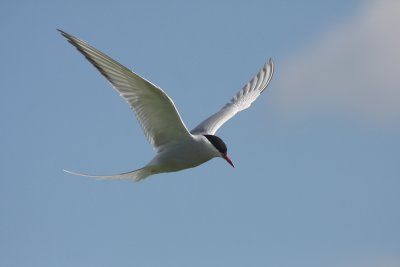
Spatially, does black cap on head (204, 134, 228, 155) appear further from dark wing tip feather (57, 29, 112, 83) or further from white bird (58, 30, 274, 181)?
dark wing tip feather (57, 29, 112, 83)

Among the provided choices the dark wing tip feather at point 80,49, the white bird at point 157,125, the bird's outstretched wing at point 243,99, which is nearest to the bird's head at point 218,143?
the white bird at point 157,125

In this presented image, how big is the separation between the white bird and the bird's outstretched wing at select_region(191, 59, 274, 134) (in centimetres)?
156

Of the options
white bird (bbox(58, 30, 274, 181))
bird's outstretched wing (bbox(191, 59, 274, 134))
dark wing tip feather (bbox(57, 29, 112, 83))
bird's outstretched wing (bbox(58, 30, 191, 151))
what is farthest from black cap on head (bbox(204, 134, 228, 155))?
dark wing tip feather (bbox(57, 29, 112, 83))

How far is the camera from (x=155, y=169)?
10.3 meters

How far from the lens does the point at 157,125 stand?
10.1m

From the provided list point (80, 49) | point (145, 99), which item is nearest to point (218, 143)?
point (145, 99)

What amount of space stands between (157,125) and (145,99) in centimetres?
56

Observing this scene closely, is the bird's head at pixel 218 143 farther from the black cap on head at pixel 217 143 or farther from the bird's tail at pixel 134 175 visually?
the bird's tail at pixel 134 175

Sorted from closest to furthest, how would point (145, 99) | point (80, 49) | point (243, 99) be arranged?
point (80, 49)
point (145, 99)
point (243, 99)

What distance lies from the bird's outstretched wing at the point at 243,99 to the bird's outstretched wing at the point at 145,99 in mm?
1678

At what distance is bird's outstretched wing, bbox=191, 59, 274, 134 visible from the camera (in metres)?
12.1

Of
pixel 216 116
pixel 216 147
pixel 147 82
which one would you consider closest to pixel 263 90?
pixel 216 116

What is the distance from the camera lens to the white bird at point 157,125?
359 inches

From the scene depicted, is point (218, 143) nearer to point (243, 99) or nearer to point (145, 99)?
point (145, 99)
